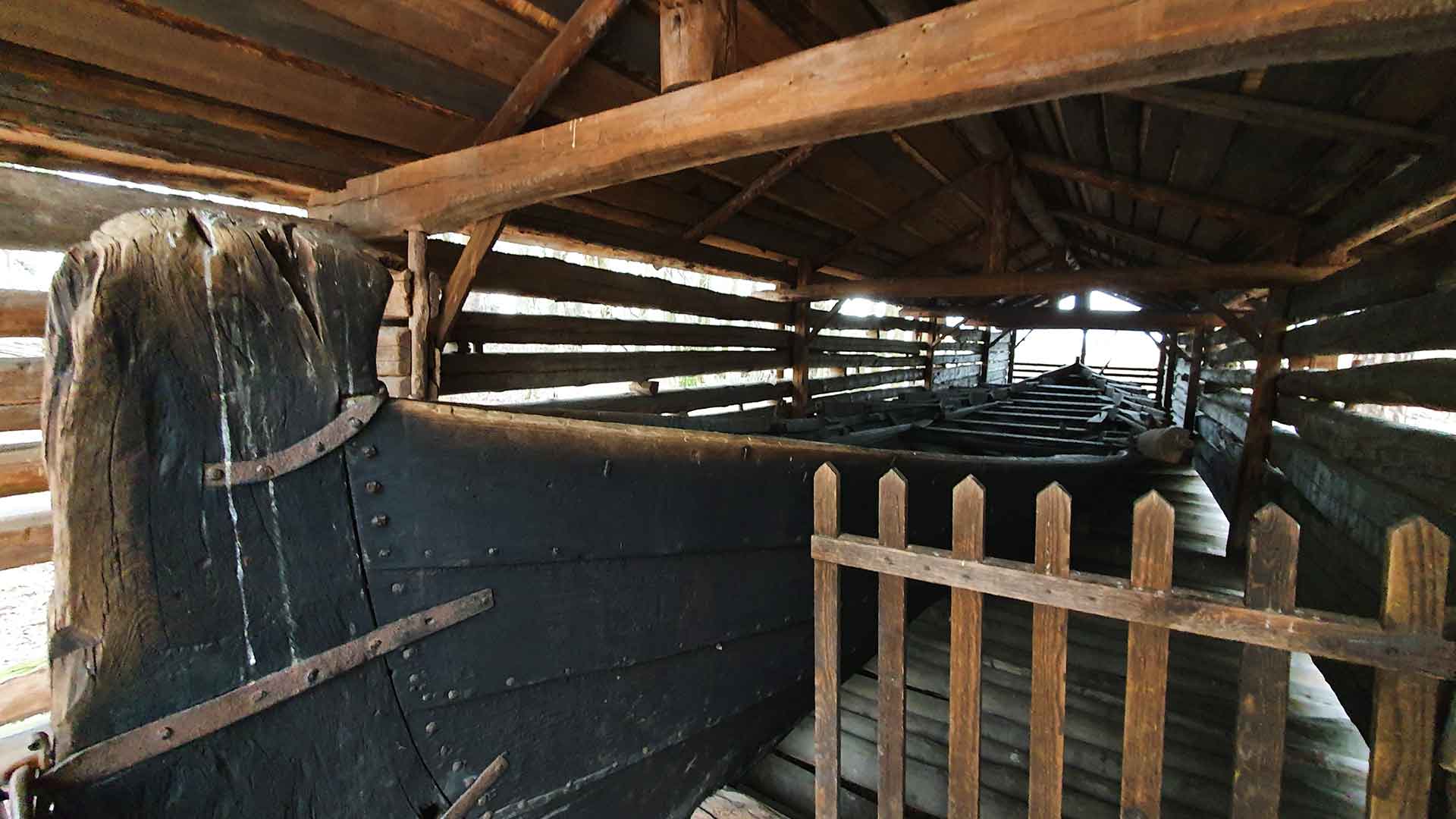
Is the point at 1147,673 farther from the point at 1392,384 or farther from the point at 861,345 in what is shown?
the point at 861,345

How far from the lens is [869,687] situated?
2.45 metres

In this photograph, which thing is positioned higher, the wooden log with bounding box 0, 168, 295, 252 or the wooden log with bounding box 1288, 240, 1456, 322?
the wooden log with bounding box 0, 168, 295, 252

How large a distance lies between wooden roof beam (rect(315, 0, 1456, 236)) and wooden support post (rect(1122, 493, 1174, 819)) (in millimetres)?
861

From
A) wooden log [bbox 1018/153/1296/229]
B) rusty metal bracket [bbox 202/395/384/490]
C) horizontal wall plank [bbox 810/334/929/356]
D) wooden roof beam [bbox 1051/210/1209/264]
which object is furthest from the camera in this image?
horizontal wall plank [bbox 810/334/929/356]

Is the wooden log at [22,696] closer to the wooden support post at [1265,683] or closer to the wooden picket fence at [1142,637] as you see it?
the wooden picket fence at [1142,637]

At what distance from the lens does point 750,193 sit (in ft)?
13.5

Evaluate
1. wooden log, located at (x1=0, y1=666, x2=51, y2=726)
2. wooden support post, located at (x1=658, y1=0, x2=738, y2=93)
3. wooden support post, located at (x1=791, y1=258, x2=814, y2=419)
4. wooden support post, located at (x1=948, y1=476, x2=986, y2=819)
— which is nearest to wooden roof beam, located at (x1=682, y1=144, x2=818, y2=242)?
wooden support post, located at (x1=658, y1=0, x2=738, y2=93)

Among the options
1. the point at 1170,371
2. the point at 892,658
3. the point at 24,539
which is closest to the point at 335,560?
the point at 892,658

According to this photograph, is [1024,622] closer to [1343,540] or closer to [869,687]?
[869,687]

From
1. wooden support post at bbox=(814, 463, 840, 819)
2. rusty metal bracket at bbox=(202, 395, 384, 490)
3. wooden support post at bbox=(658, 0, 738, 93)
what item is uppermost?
wooden support post at bbox=(658, 0, 738, 93)

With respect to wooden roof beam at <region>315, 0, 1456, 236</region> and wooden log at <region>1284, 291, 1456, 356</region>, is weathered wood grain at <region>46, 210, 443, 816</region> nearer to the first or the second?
wooden roof beam at <region>315, 0, 1456, 236</region>

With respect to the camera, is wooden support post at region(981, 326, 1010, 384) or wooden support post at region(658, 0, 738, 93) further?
wooden support post at region(981, 326, 1010, 384)

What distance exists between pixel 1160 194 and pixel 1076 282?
2.95 feet

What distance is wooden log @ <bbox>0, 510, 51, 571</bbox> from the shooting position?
2225mm
